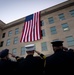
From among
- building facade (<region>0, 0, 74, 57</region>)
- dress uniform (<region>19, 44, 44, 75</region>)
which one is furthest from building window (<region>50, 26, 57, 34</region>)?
dress uniform (<region>19, 44, 44, 75</region>)

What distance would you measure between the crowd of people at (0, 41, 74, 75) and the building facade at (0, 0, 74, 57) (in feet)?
39.0

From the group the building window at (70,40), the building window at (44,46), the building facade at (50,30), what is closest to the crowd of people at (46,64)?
the building facade at (50,30)

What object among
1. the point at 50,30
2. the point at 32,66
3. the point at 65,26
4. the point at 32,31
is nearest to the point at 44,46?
the point at 50,30

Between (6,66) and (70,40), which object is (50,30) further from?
(6,66)

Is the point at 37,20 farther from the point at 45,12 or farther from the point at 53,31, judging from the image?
the point at 45,12

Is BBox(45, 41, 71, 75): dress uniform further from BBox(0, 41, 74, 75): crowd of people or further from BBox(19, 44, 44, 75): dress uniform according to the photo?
BBox(19, 44, 44, 75): dress uniform

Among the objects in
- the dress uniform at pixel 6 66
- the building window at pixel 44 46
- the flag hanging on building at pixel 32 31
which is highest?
the flag hanging on building at pixel 32 31

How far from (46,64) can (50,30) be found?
14.5 metres

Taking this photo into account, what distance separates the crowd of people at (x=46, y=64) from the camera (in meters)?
2.34

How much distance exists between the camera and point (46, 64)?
255 centimetres

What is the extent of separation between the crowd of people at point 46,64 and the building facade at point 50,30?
1189 centimetres

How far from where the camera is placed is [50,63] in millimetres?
2461

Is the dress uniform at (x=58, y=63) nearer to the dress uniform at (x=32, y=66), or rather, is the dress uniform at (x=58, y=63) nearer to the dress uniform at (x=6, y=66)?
the dress uniform at (x=32, y=66)

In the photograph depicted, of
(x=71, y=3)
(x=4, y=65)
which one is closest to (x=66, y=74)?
(x=4, y=65)
